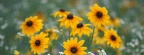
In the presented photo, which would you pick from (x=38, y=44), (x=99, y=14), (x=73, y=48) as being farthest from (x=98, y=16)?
(x=38, y=44)

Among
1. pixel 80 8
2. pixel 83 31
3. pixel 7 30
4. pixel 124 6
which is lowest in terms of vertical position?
pixel 83 31

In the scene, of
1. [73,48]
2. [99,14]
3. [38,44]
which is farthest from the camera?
[99,14]

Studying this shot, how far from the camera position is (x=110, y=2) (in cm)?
835

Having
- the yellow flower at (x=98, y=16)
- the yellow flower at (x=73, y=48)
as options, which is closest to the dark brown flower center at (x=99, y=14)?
the yellow flower at (x=98, y=16)

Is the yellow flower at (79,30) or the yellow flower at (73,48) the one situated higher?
the yellow flower at (79,30)

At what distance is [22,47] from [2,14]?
204 centimetres

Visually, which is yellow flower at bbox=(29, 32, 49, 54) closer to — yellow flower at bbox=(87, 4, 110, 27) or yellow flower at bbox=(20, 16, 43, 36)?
yellow flower at bbox=(20, 16, 43, 36)

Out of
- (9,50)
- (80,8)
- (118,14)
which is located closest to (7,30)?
(9,50)

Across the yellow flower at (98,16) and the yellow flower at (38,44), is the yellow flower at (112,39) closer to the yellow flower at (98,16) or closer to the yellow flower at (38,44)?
the yellow flower at (98,16)

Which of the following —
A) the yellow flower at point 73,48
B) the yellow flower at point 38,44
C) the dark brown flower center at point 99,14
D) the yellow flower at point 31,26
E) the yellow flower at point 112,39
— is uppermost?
the dark brown flower center at point 99,14

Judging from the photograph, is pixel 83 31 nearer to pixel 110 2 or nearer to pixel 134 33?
pixel 134 33

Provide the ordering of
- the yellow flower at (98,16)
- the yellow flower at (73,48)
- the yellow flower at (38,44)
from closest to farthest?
the yellow flower at (73,48), the yellow flower at (38,44), the yellow flower at (98,16)

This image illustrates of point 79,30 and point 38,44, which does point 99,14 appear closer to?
point 79,30

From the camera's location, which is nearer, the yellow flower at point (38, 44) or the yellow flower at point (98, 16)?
the yellow flower at point (38, 44)
